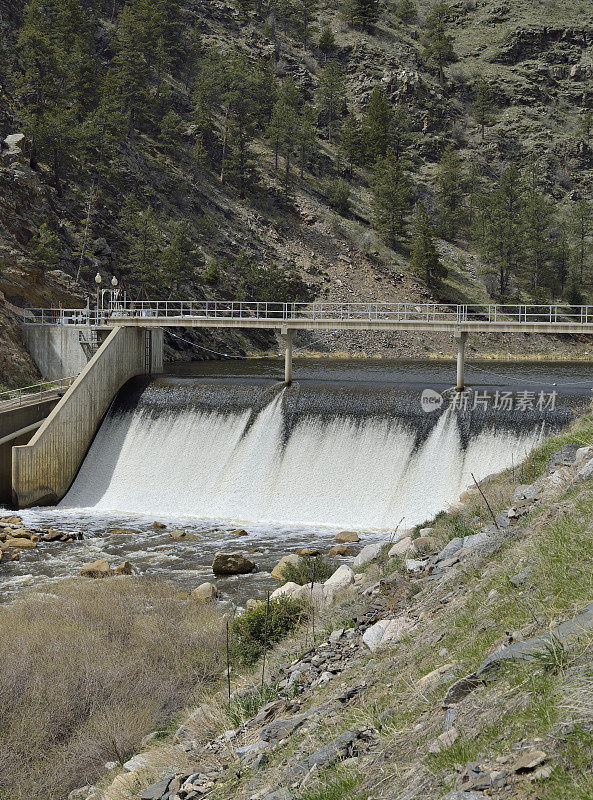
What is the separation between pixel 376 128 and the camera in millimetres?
79375

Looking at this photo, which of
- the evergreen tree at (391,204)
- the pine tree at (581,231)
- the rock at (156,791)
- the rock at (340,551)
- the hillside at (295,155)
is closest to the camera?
the rock at (156,791)

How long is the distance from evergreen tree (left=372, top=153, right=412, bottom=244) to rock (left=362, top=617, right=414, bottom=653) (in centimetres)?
6410

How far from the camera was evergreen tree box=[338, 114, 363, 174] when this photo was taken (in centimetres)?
7775

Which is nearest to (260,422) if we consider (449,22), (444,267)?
(444,267)

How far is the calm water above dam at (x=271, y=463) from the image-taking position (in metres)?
23.8

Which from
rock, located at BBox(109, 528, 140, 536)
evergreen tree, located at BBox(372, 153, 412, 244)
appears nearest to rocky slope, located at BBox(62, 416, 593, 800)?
rock, located at BBox(109, 528, 140, 536)

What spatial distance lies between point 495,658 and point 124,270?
49.2 m

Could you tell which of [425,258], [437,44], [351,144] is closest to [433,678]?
[425,258]

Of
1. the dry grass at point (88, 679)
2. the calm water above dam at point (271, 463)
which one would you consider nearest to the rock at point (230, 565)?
the calm water above dam at point (271, 463)

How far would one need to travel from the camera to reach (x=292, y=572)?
18594mm

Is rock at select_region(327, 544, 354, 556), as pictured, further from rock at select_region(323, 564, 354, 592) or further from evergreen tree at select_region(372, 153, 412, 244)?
evergreen tree at select_region(372, 153, 412, 244)

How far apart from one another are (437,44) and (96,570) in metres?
91.7

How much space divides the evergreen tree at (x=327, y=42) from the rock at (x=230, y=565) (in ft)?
281

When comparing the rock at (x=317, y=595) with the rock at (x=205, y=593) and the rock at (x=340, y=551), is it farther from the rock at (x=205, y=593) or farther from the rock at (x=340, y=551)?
the rock at (x=340, y=551)
